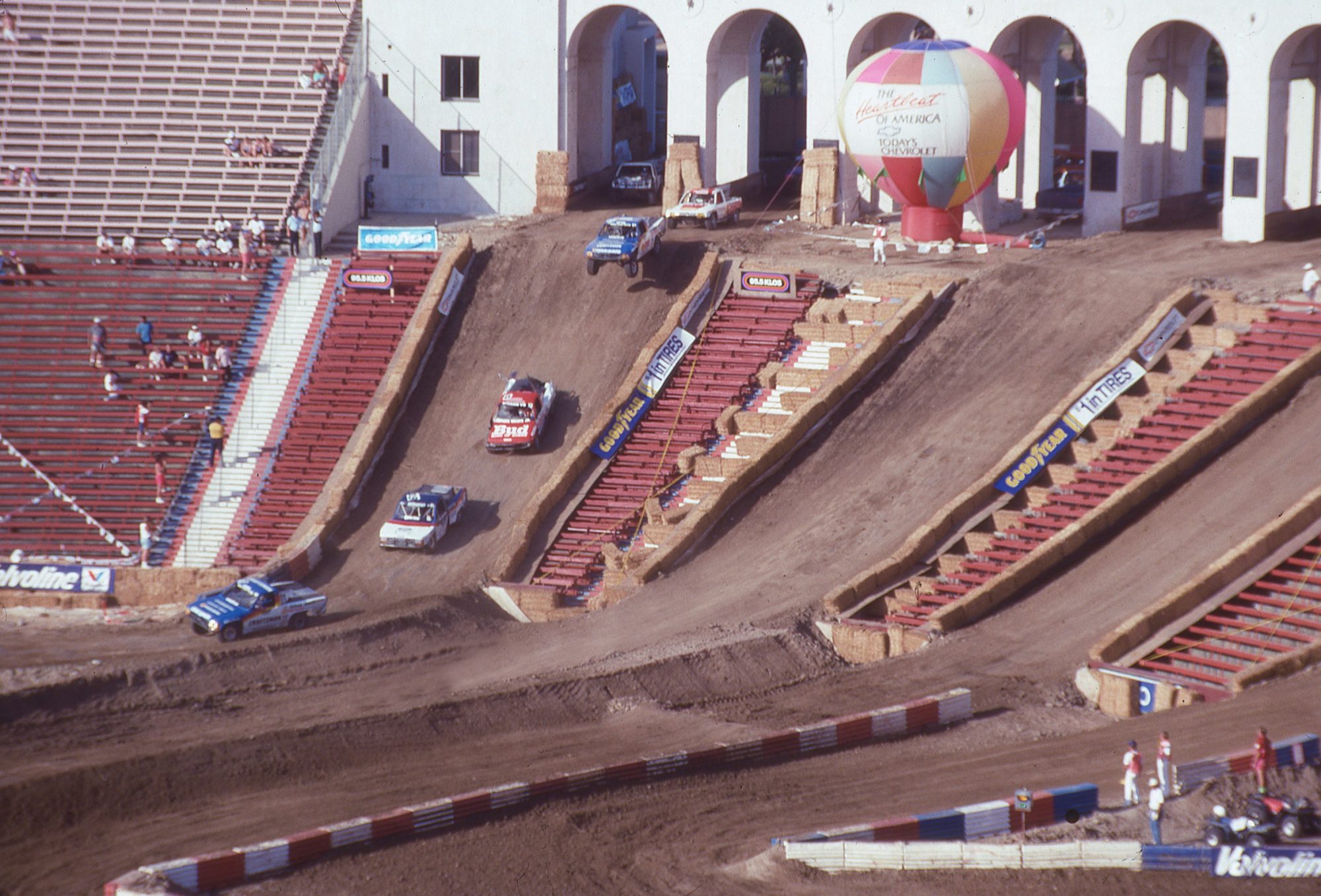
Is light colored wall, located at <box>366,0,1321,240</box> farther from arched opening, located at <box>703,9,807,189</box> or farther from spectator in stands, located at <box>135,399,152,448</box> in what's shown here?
spectator in stands, located at <box>135,399,152,448</box>

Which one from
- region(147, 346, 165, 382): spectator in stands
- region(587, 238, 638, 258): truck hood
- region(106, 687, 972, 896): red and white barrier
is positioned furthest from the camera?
region(587, 238, 638, 258): truck hood

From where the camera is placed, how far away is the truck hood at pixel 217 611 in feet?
126

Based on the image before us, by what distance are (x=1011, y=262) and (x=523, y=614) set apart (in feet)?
62.1

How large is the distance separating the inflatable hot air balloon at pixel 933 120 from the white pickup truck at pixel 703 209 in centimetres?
534

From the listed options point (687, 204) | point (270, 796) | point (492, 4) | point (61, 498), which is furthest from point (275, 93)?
point (270, 796)

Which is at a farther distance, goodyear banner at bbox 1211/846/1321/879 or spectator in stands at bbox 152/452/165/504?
spectator in stands at bbox 152/452/165/504

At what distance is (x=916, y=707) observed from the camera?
3198 centimetres

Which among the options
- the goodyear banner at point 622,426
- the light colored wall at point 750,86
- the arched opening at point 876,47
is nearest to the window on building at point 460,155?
the light colored wall at point 750,86

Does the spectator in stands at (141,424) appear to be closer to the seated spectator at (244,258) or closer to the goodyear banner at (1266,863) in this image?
the seated spectator at (244,258)

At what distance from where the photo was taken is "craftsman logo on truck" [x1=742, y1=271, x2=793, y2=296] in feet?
167

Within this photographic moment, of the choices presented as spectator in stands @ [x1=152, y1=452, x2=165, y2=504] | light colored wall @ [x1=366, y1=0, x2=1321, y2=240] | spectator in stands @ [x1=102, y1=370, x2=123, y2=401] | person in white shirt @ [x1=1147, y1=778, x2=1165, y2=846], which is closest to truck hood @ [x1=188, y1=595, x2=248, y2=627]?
spectator in stands @ [x1=152, y1=452, x2=165, y2=504]

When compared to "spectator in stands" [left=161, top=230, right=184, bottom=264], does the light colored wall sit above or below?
above

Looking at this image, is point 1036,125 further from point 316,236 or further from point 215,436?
point 215,436

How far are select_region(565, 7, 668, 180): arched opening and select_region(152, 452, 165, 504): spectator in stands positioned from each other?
20047mm
